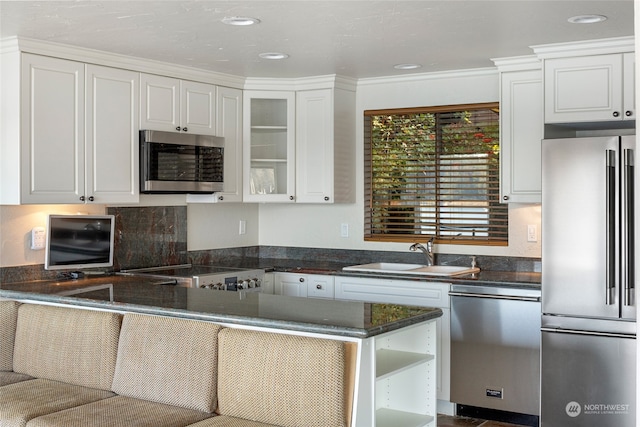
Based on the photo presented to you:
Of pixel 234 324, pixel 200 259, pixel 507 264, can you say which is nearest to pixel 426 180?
pixel 507 264

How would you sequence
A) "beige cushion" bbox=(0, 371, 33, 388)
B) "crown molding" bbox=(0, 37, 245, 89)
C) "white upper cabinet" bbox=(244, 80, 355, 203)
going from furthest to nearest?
1. "white upper cabinet" bbox=(244, 80, 355, 203)
2. "crown molding" bbox=(0, 37, 245, 89)
3. "beige cushion" bbox=(0, 371, 33, 388)

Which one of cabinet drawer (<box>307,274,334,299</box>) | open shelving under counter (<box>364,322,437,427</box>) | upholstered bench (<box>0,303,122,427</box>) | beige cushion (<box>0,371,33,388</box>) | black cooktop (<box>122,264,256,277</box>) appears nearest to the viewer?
open shelving under counter (<box>364,322,437,427</box>)

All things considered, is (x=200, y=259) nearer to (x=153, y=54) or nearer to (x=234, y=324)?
(x=153, y=54)

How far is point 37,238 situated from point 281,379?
2.37 meters

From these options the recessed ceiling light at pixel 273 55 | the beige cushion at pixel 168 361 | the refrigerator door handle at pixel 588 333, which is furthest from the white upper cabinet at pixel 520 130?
the beige cushion at pixel 168 361

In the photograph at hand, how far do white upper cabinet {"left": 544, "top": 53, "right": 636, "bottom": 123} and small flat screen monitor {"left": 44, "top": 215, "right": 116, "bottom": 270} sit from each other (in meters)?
2.78

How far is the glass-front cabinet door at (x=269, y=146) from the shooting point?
568cm

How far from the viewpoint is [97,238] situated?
489 cm

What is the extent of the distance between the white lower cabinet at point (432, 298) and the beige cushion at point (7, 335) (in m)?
2.20

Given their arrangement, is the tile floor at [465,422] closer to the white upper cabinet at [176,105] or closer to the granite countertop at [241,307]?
the granite countertop at [241,307]

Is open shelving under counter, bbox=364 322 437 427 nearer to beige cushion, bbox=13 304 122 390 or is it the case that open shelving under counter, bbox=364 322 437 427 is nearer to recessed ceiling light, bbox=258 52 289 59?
beige cushion, bbox=13 304 122 390

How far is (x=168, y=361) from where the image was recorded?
10.8 ft

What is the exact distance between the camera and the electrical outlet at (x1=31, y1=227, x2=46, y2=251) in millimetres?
4711

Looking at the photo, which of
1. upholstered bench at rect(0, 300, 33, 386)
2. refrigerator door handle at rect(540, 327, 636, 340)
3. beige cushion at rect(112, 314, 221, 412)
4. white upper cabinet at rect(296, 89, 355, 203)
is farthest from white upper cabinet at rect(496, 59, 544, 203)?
upholstered bench at rect(0, 300, 33, 386)
